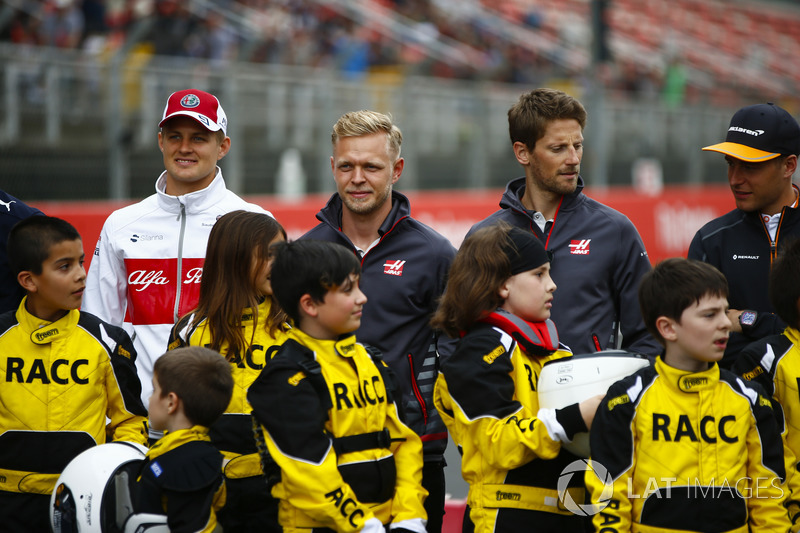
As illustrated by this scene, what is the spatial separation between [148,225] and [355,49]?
46.7ft

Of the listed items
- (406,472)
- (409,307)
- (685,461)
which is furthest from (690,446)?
(409,307)

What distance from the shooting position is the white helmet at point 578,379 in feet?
11.1

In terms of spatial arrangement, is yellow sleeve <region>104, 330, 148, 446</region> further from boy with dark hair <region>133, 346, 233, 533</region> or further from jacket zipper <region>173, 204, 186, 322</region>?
boy with dark hair <region>133, 346, 233, 533</region>

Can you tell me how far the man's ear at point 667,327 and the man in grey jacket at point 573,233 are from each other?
57 centimetres

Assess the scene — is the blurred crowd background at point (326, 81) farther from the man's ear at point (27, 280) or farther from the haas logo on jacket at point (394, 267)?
the haas logo on jacket at point (394, 267)

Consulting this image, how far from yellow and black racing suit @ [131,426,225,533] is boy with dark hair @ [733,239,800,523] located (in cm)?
208

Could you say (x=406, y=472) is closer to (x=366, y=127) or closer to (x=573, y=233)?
(x=573, y=233)

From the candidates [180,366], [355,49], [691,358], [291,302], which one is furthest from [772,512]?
[355,49]

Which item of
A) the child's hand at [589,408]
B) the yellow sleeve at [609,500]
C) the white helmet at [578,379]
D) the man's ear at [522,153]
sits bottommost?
the yellow sleeve at [609,500]

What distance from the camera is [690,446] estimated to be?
3273mm

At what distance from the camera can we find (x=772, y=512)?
3277 millimetres

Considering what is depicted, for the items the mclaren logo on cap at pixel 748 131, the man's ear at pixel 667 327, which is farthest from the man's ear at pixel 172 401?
the mclaren logo on cap at pixel 748 131

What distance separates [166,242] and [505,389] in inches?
71.7

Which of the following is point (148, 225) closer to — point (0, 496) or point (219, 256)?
point (219, 256)
